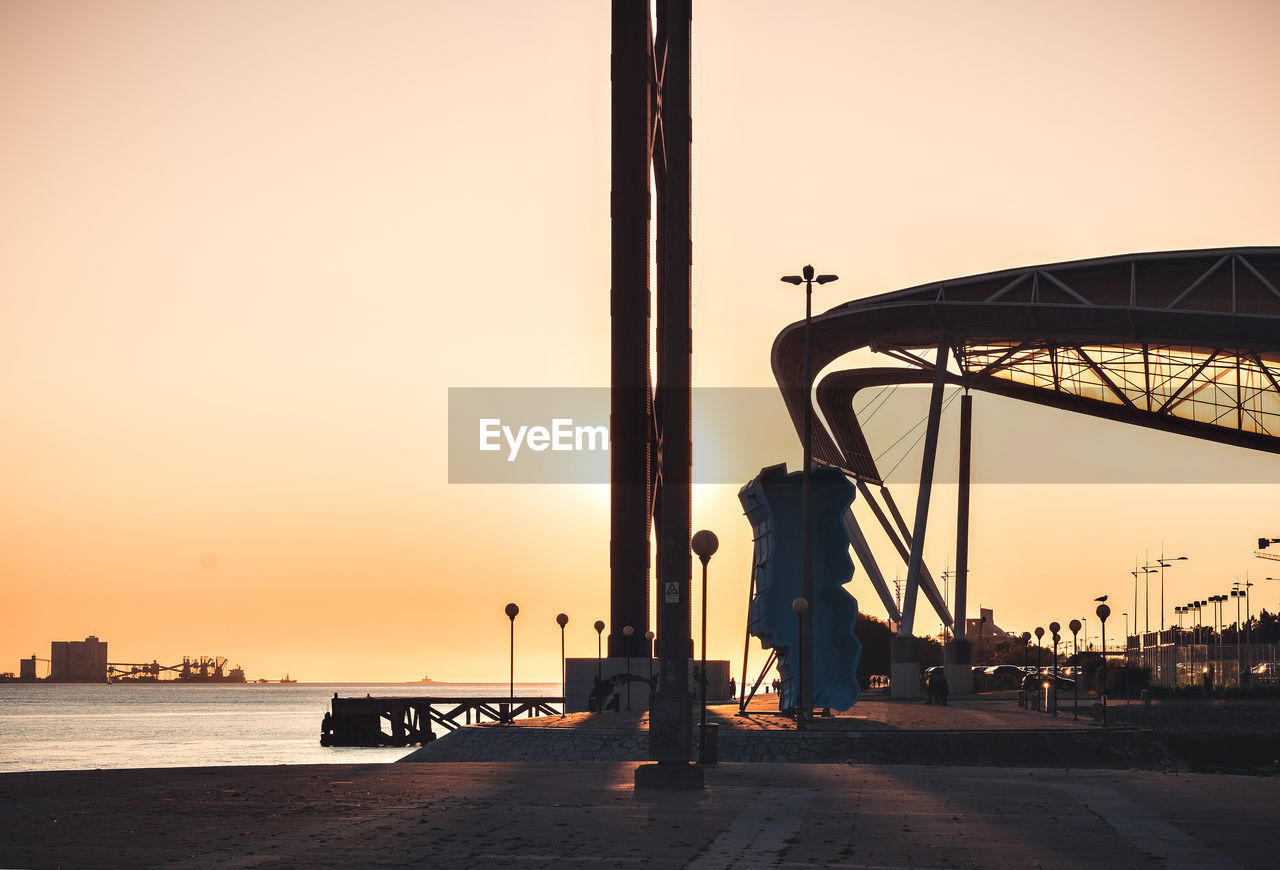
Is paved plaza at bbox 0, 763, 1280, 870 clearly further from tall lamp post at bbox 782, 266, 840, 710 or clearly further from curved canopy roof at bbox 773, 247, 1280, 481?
curved canopy roof at bbox 773, 247, 1280, 481

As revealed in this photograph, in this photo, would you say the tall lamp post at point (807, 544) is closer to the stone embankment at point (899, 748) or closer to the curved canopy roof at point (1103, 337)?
the stone embankment at point (899, 748)

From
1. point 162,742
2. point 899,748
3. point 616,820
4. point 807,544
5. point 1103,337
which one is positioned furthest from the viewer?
point 162,742

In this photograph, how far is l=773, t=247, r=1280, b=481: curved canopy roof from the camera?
5644 centimetres

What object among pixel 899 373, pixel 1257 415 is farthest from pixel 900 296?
pixel 1257 415

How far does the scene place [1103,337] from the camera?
196 ft

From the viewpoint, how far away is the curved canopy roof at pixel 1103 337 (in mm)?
56438

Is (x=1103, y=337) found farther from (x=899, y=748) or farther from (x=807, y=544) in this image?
(x=899, y=748)

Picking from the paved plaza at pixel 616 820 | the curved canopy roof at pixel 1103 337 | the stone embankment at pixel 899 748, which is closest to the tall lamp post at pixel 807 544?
the stone embankment at pixel 899 748

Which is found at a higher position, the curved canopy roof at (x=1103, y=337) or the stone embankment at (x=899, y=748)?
the curved canopy roof at (x=1103, y=337)

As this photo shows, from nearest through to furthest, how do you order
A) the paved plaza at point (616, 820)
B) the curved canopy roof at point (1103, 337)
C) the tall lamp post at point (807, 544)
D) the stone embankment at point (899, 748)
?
the paved plaza at point (616, 820)
the stone embankment at point (899, 748)
the tall lamp post at point (807, 544)
the curved canopy roof at point (1103, 337)

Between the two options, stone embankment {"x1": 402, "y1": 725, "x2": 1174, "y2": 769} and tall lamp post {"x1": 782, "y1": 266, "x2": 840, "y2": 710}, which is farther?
tall lamp post {"x1": 782, "y1": 266, "x2": 840, "y2": 710}

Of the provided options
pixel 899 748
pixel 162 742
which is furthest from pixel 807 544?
pixel 162 742

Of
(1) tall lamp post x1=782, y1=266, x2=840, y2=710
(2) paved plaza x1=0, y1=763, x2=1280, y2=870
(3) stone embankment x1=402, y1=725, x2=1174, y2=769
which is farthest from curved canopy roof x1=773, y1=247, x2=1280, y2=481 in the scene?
(2) paved plaza x1=0, y1=763, x2=1280, y2=870

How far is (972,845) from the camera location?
14.0m
